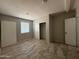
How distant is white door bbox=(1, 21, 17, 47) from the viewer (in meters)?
4.75

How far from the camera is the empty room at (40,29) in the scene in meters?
3.28

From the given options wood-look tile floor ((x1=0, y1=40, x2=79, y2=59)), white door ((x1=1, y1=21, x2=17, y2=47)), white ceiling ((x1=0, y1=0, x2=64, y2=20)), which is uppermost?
white ceiling ((x1=0, y1=0, x2=64, y2=20))

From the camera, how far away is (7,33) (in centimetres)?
502

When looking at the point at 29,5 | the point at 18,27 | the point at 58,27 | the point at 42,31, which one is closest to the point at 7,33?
the point at 18,27

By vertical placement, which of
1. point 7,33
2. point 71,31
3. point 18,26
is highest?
point 18,26

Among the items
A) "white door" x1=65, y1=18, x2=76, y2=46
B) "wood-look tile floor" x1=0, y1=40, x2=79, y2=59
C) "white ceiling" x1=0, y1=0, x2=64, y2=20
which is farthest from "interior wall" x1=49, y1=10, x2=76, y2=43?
"wood-look tile floor" x1=0, y1=40, x2=79, y2=59

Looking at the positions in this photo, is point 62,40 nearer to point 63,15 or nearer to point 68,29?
point 68,29

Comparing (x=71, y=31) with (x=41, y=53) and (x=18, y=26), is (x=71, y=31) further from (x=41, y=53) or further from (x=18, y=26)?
(x=18, y=26)

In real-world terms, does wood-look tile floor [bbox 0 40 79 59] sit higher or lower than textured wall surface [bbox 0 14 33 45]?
lower

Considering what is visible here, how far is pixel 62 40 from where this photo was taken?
232 inches

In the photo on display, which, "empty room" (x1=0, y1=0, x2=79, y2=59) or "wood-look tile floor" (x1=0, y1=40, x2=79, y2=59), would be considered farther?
"empty room" (x1=0, y1=0, x2=79, y2=59)

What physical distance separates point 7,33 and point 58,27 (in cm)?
466

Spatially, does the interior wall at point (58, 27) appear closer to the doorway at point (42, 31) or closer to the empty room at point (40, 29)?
the empty room at point (40, 29)

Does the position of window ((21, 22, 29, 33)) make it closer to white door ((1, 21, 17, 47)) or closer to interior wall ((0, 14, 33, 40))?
interior wall ((0, 14, 33, 40))
